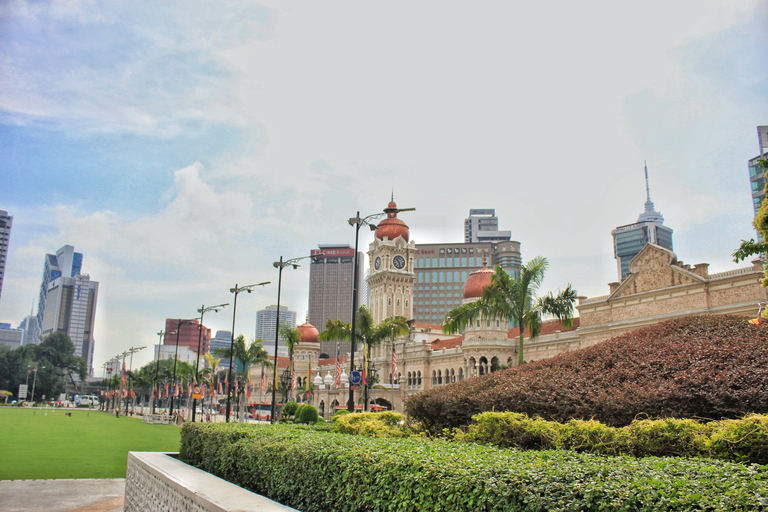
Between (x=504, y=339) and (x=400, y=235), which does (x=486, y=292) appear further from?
(x=400, y=235)

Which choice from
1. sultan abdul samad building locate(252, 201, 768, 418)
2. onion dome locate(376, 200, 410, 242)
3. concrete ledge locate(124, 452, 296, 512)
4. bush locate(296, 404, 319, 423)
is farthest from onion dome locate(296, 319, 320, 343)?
concrete ledge locate(124, 452, 296, 512)

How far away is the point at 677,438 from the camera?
891 centimetres

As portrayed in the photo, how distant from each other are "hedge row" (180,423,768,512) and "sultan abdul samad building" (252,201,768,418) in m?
15.9

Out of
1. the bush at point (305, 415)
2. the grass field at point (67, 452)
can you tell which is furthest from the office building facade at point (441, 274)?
the grass field at point (67, 452)

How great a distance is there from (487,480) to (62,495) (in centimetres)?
1306

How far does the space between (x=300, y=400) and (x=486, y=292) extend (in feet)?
204

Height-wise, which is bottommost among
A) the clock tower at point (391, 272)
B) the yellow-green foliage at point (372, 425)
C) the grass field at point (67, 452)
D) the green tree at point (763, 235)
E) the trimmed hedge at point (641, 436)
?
the grass field at point (67, 452)

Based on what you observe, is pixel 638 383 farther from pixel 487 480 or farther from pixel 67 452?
pixel 67 452

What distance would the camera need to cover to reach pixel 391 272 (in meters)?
90.9

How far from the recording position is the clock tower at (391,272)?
90.6 metres

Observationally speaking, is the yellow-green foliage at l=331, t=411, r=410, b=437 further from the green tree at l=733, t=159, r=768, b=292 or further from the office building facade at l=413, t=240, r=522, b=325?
the office building facade at l=413, t=240, r=522, b=325

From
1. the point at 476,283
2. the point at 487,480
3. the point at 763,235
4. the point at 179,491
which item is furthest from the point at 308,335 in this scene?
the point at 487,480

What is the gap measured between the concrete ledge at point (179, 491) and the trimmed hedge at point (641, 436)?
4.82 m

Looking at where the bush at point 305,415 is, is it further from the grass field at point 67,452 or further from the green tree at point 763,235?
the green tree at point 763,235
